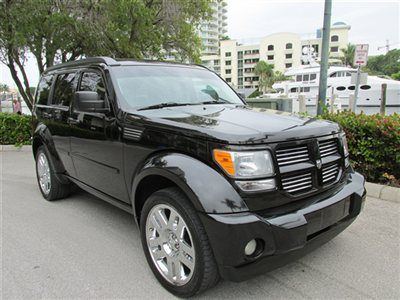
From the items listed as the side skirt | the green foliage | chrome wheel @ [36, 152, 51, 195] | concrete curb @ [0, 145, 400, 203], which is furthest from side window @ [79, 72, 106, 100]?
the green foliage

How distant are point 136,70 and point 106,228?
70.9 inches

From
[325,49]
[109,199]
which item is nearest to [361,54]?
[325,49]

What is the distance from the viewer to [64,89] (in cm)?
427

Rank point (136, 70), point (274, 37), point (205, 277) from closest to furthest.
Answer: point (205, 277), point (136, 70), point (274, 37)

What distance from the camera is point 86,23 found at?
8.95 meters

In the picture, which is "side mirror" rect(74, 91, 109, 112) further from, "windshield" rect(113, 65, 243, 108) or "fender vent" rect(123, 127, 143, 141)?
Result: "fender vent" rect(123, 127, 143, 141)

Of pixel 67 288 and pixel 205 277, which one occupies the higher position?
pixel 205 277

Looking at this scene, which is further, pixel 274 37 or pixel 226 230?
pixel 274 37

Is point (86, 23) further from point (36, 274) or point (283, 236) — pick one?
point (283, 236)

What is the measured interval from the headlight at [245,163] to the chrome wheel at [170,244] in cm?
51

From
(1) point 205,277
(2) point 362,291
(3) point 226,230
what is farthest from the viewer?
(2) point 362,291

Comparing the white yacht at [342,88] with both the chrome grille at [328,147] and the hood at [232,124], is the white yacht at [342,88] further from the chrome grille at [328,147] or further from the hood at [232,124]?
the hood at [232,124]

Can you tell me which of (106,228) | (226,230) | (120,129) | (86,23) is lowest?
(106,228)

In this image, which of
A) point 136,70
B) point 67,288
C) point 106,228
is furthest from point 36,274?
point 136,70
